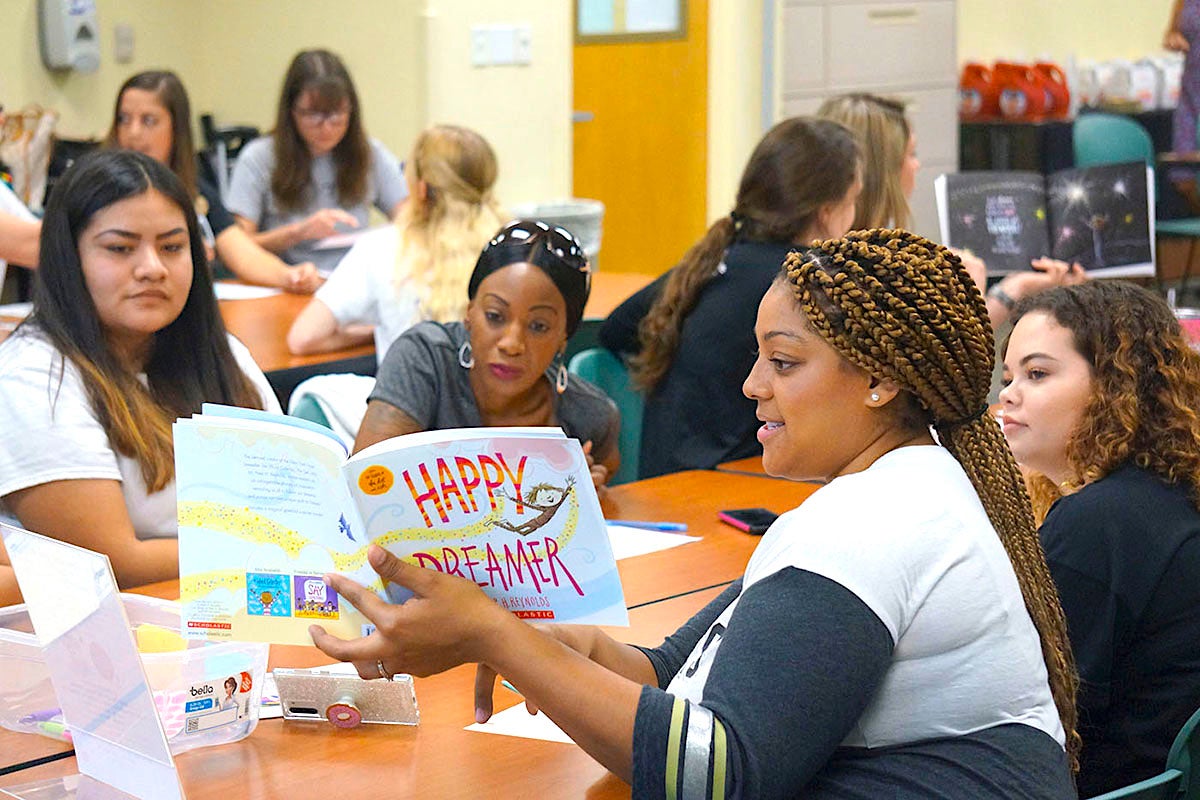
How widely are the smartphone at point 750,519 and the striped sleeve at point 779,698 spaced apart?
48.5 inches

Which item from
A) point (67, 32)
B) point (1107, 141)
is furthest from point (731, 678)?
point (1107, 141)

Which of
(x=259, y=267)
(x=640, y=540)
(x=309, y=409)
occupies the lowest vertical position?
(x=640, y=540)

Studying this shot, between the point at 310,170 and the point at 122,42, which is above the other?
the point at 122,42

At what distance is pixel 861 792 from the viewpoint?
1234 millimetres

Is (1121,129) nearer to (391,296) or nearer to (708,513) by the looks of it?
→ (391,296)

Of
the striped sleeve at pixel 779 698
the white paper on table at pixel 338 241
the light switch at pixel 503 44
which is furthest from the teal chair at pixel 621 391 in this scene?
the light switch at pixel 503 44

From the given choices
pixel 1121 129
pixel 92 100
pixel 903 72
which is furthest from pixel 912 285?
pixel 1121 129

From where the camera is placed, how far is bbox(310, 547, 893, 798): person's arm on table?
1.16 m

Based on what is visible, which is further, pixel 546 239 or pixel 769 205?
pixel 769 205

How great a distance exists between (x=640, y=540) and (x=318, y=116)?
296 centimetres

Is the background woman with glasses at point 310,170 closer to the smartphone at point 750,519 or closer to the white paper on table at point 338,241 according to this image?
the white paper on table at point 338,241

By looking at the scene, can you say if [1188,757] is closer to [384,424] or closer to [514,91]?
[384,424]

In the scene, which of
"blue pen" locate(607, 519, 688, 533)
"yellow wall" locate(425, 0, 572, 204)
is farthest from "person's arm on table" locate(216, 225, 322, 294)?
"blue pen" locate(607, 519, 688, 533)

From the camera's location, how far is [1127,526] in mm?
1813
